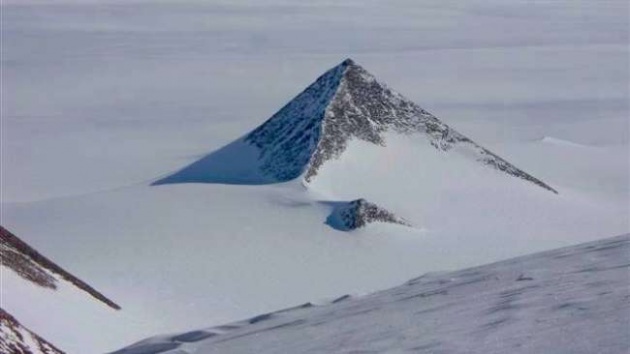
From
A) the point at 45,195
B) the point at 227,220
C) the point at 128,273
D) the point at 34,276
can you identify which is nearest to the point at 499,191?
the point at 227,220

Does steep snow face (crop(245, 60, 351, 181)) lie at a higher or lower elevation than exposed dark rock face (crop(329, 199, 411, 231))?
higher

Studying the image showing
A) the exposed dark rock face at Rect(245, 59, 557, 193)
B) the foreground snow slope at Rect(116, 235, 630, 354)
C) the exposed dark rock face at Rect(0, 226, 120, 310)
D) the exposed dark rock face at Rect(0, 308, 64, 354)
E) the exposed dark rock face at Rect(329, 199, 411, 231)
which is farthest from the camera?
the exposed dark rock face at Rect(245, 59, 557, 193)

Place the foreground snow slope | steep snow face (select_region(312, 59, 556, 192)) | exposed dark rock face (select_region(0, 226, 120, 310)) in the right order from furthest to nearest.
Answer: steep snow face (select_region(312, 59, 556, 192)), exposed dark rock face (select_region(0, 226, 120, 310)), the foreground snow slope

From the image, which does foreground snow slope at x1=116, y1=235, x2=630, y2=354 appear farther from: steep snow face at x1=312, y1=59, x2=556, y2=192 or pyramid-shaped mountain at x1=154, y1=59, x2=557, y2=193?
steep snow face at x1=312, y1=59, x2=556, y2=192

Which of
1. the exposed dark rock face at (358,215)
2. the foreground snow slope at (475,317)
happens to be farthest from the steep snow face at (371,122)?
the foreground snow slope at (475,317)

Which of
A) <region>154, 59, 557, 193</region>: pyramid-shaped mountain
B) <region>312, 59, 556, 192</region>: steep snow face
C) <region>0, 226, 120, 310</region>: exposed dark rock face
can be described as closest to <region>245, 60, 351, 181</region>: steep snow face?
<region>154, 59, 557, 193</region>: pyramid-shaped mountain

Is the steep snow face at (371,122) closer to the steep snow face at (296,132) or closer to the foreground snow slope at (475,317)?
the steep snow face at (296,132)
